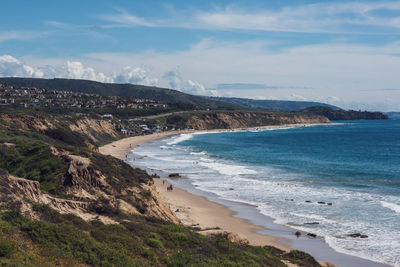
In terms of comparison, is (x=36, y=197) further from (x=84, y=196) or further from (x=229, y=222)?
(x=229, y=222)

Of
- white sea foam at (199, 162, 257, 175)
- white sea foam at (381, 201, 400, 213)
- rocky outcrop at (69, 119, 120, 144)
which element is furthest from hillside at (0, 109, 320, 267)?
rocky outcrop at (69, 119, 120, 144)

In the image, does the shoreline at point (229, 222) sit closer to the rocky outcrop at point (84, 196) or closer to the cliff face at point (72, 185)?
the cliff face at point (72, 185)

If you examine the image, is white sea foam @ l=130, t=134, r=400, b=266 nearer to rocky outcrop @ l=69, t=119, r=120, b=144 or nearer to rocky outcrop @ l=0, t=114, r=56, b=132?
rocky outcrop @ l=0, t=114, r=56, b=132

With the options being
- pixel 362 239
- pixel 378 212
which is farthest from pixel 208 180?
pixel 362 239

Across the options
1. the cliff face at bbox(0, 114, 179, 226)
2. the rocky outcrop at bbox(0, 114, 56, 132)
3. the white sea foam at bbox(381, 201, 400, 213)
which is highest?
the rocky outcrop at bbox(0, 114, 56, 132)

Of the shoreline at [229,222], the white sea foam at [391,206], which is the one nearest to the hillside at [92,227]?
the shoreline at [229,222]

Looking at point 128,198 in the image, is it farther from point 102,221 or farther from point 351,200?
point 351,200

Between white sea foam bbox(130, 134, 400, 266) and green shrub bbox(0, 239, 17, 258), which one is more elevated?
green shrub bbox(0, 239, 17, 258)
